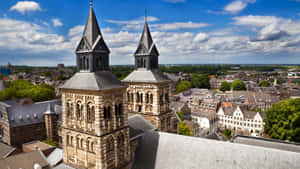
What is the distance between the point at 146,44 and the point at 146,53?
1.33 m

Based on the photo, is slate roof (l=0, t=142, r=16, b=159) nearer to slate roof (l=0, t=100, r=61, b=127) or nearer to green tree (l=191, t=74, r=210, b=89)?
slate roof (l=0, t=100, r=61, b=127)

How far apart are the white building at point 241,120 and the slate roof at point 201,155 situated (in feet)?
207

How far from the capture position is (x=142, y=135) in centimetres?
2441

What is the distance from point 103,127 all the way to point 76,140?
13.3 ft

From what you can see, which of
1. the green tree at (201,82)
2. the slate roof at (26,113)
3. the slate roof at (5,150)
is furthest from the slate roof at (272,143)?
the green tree at (201,82)

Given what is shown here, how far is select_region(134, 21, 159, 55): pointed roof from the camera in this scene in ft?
93.7

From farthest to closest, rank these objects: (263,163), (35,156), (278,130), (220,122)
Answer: (220,122) → (278,130) → (35,156) → (263,163)

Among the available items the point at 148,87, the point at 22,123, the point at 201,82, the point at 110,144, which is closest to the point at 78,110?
the point at 110,144

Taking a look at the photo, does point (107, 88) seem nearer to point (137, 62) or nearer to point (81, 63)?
point (81, 63)

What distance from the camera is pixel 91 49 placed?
20000 millimetres

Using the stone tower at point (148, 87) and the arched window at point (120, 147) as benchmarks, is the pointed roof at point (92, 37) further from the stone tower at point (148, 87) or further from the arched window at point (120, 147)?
the arched window at point (120, 147)

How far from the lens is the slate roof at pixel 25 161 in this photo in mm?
31897

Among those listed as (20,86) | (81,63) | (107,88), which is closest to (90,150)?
(107,88)

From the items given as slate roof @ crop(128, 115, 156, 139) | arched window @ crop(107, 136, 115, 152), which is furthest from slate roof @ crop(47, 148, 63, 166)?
arched window @ crop(107, 136, 115, 152)
